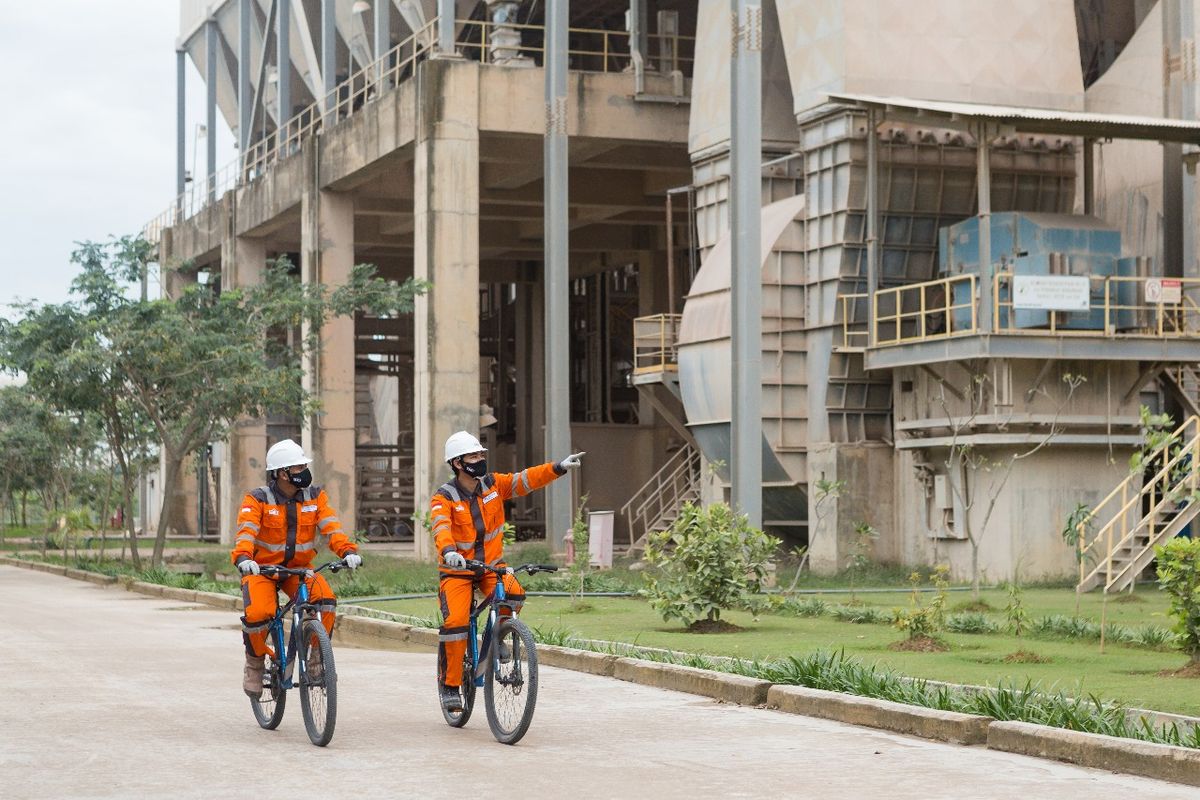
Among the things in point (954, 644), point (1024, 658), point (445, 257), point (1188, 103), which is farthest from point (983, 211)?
point (445, 257)

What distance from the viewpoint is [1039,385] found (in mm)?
27406

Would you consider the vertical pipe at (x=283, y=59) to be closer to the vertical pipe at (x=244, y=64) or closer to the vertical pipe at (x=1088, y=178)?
the vertical pipe at (x=244, y=64)

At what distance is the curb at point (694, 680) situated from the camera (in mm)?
13031

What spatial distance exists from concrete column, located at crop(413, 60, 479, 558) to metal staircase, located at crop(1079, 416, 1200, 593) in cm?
1500

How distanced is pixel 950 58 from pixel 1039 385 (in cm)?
641

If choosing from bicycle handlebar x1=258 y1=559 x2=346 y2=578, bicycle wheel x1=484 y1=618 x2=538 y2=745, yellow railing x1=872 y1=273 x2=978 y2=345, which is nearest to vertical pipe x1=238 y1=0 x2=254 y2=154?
yellow railing x1=872 y1=273 x2=978 y2=345

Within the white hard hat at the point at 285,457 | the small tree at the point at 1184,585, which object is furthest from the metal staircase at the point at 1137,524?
the white hard hat at the point at 285,457

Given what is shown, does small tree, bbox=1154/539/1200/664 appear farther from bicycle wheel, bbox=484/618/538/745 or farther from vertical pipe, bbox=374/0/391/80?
vertical pipe, bbox=374/0/391/80

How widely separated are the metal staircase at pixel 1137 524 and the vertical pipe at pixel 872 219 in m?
4.99

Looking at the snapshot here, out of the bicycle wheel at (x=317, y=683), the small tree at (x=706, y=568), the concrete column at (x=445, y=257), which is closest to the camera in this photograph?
the bicycle wheel at (x=317, y=683)

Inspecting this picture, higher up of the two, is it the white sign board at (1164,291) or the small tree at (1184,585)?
the white sign board at (1164,291)

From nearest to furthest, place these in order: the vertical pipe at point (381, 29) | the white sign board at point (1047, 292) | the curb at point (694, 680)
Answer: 1. the curb at point (694, 680)
2. the white sign board at point (1047, 292)
3. the vertical pipe at point (381, 29)

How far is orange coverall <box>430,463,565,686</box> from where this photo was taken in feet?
36.1

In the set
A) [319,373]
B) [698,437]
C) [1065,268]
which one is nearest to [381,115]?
[319,373]
